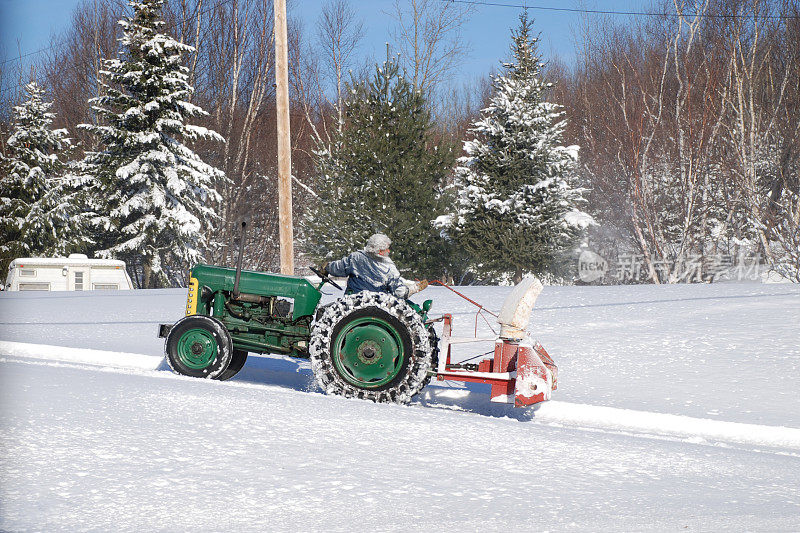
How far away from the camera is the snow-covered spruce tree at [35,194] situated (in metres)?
24.6

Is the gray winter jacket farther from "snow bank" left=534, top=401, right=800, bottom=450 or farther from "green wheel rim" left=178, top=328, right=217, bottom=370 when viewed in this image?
"snow bank" left=534, top=401, right=800, bottom=450

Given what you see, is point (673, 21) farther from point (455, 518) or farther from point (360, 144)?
point (455, 518)

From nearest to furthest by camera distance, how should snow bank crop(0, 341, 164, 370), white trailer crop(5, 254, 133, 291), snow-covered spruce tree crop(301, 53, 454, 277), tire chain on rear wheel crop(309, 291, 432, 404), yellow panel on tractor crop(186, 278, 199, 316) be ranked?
tire chain on rear wheel crop(309, 291, 432, 404) < yellow panel on tractor crop(186, 278, 199, 316) < snow bank crop(0, 341, 164, 370) < white trailer crop(5, 254, 133, 291) < snow-covered spruce tree crop(301, 53, 454, 277)

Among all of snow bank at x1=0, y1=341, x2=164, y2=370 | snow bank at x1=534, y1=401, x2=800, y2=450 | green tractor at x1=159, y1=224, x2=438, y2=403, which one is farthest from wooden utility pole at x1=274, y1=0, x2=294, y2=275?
snow bank at x1=534, y1=401, x2=800, y2=450

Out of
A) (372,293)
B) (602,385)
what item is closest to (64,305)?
(372,293)

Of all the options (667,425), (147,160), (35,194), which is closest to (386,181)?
(147,160)

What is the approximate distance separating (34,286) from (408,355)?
15.9 metres

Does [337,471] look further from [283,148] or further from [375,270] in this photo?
[283,148]

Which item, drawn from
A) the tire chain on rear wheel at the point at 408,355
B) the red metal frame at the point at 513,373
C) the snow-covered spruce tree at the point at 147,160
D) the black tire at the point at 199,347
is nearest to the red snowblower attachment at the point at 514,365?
the red metal frame at the point at 513,373

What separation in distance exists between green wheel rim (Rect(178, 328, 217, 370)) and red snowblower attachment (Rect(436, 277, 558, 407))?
2.06m

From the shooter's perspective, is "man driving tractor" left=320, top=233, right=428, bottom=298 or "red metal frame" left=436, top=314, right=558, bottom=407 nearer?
"red metal frame" left=436, top=314, right=558, bottom=407

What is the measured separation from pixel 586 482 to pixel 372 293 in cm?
259

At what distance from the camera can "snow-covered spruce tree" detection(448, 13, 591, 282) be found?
68.5 ft

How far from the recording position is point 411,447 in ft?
14.2
